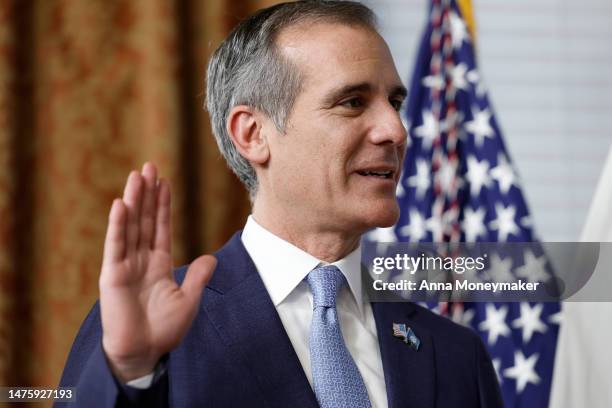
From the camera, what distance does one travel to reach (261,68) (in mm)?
1979

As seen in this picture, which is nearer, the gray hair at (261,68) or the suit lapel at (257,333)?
the suit lapel at (257,333)

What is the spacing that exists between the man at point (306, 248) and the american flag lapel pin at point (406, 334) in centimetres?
2

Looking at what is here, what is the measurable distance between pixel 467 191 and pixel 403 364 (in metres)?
1.32

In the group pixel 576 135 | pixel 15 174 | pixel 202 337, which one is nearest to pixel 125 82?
pixel 15 174

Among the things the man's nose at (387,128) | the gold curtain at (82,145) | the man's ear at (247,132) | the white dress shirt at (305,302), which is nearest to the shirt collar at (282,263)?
the white dress shirt at (305,302)

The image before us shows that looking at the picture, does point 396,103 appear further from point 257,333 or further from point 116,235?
point 116,235

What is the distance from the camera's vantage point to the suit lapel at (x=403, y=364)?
172cm

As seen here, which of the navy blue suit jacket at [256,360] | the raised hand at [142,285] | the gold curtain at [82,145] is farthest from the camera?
the gold curtain at [82,145]

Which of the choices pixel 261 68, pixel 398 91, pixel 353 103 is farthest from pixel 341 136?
pixel 261 68

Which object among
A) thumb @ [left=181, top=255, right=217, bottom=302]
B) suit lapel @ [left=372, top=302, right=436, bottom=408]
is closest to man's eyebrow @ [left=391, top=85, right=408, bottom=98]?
suit lapel @ [left=372, top=302, right=436, bottom=408]

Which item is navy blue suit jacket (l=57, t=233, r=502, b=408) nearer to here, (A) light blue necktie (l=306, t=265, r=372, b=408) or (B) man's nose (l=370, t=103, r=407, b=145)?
(A) light blue necktie (l=306, t=265, r=372, b=408)

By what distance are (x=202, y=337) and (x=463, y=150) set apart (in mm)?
1607

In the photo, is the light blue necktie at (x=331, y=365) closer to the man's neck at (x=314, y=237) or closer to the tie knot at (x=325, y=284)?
the tie knot at (x=325, y=284)

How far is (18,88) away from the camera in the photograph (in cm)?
285
